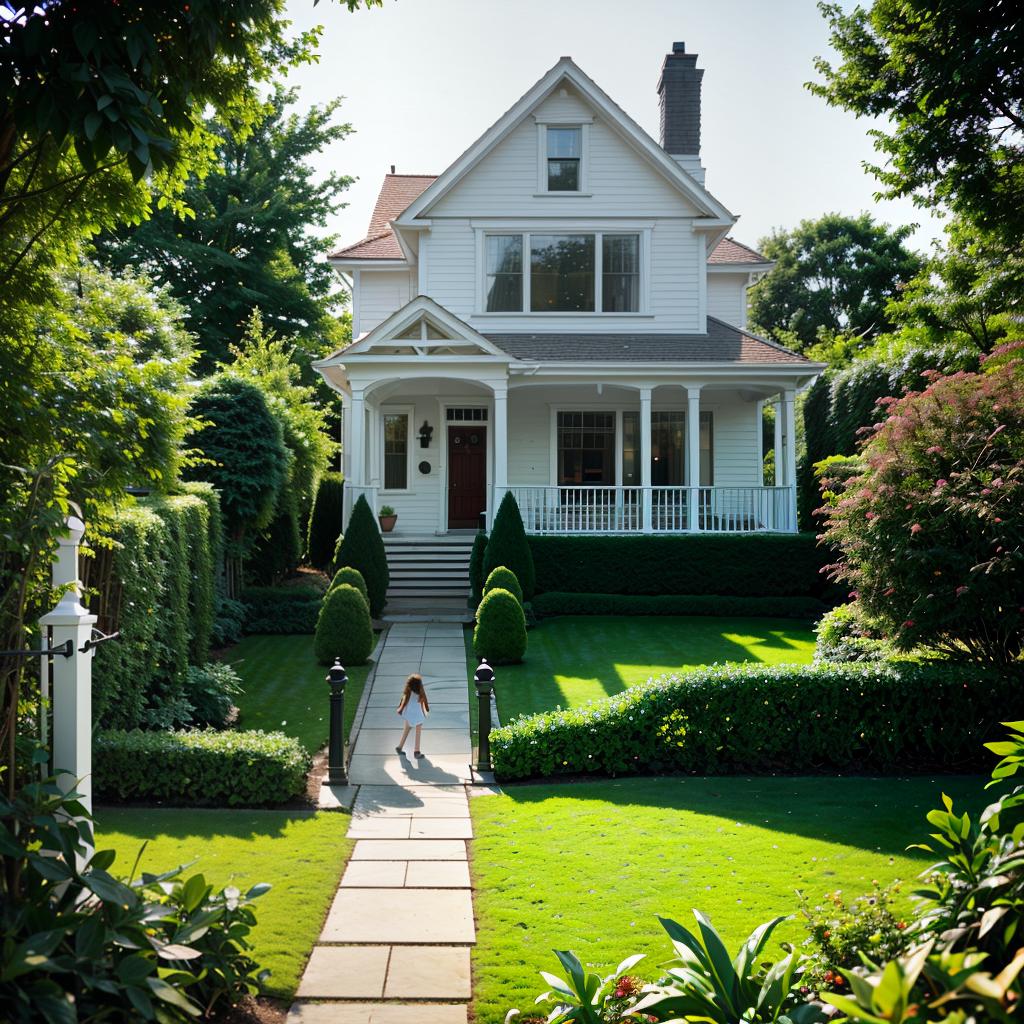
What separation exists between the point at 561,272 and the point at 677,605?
27.1ft

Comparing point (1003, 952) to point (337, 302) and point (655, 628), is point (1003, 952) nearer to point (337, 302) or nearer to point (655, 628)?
point (655, 628)

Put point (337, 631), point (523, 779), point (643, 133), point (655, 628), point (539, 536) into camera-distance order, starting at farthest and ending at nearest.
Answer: point (643, 133) → point (539, 536) → point (655, 628) → point (337, 631) → point (523, 779)

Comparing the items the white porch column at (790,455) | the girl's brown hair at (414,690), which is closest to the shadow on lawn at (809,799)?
the girl's brown hair at (414,690)

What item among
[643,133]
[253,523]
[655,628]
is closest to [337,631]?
[253,523]

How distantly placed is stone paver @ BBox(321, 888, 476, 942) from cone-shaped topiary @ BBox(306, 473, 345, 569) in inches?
707

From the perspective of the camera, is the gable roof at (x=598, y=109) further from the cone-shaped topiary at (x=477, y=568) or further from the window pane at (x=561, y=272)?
the cone-shaped topiary at (x=477, y=568)

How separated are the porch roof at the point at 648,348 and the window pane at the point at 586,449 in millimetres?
1929

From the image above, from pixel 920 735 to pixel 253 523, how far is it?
12.4m

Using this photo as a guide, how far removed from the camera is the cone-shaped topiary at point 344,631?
561 inches

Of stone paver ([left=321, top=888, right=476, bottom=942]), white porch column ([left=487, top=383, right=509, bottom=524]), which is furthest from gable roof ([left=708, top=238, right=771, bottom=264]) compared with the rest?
stone paver ([left=321, top=888, right=476, bottom=942])

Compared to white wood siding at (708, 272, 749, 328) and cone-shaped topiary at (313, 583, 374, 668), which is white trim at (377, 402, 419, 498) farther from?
white wood siding at (708, 272, 749, 328)

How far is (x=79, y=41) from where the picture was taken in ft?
12.5

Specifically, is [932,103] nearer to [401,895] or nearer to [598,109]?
[401,895]

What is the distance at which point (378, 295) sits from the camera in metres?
24.0
